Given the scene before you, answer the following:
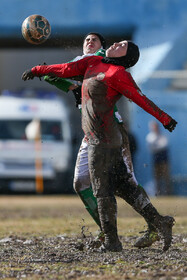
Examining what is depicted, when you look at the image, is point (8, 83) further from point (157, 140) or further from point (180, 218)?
point (180, 218)

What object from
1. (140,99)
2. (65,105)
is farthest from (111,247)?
(65,105)

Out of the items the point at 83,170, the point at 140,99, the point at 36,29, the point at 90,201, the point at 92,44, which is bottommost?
the point at 90,201

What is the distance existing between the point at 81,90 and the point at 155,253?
1918 mm

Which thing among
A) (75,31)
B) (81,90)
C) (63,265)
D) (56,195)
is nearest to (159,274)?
(63,265)

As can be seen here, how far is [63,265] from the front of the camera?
693cm

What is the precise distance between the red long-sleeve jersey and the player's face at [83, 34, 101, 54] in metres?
0.50

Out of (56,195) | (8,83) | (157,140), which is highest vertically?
(8,83)

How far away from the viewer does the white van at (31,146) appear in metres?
21.3

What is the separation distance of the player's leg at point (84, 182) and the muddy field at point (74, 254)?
380mm

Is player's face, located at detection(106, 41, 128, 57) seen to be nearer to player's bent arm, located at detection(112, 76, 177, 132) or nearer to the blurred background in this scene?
player's bent arm, located at detection(112, 76, 177, 132)

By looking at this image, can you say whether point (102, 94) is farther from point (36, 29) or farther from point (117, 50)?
point (36, 29)

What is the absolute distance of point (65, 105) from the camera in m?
22.9

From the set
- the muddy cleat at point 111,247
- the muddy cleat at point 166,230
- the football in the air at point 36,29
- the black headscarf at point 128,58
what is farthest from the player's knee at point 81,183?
the football in the air at point 36,29

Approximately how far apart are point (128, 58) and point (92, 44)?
69cm
